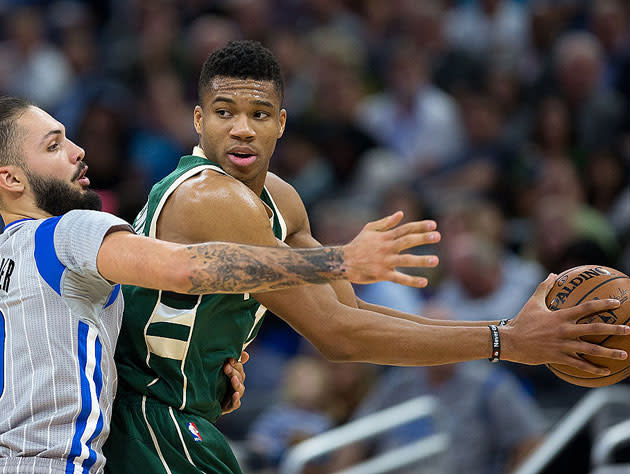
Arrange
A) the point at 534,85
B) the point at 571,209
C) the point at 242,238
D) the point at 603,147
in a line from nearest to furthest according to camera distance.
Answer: the point at 242,238 → the point at 571,209 → the point at 603,147 → the point at 534,85

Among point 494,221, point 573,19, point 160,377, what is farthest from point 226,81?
point 573,19

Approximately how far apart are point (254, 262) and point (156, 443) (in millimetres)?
956

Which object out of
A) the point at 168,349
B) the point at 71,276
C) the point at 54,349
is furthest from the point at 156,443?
the point at 71,276

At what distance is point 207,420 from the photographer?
358 cm

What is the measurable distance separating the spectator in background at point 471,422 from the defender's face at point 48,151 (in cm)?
343

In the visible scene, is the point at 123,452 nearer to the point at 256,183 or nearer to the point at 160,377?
the point at 160,377

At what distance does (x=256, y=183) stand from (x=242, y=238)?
1.85 ft

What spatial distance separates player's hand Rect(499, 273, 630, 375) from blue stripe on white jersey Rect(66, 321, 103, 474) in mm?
1372

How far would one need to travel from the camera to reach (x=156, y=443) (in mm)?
3396

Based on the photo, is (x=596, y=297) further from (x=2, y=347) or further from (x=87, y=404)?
(x=2, y=347)

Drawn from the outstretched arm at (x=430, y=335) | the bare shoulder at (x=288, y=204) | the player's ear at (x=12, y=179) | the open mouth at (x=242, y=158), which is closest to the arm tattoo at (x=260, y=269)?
the outstretched arm at (x=430, y=335)

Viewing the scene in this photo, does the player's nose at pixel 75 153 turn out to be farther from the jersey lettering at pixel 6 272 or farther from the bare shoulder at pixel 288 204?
the bare shoulder at pixel 288 204

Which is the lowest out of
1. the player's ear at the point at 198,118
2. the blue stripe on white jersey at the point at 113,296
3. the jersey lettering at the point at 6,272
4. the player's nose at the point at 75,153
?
the blue stripe on white jersey at the point at 113,296

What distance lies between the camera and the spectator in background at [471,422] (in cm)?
611
